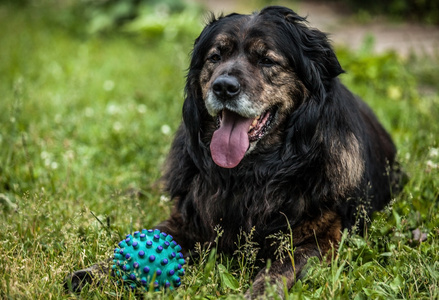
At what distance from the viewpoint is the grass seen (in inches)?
115

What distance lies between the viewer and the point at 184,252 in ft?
11.6

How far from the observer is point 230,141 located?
331 cm

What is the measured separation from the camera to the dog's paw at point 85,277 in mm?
2827

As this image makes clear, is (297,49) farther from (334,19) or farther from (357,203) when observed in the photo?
(334,19)

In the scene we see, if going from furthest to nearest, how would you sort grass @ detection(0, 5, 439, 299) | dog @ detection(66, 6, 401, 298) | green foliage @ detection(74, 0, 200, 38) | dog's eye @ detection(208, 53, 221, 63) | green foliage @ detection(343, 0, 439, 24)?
green foliage @ detection(343, 0, 439, 24) → green foliage @ detection(74, 0, 200, 38) → dog's eye @ detection(208, 53, 221, 63) → dog @ detection(66, 6, 401, 298) → grass @ detection(0, 5, 439, 299)

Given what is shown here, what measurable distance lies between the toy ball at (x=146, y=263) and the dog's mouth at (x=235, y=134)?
2.35 feet

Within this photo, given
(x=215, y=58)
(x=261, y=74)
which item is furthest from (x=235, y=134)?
(x=215, y=58)

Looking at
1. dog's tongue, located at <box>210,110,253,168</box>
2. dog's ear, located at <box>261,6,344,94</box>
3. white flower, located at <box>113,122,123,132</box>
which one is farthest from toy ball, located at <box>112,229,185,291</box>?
white flower, located at <box>113,122,123,132</box>

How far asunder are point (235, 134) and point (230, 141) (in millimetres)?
71

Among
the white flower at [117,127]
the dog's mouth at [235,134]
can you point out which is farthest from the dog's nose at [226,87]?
the white flower at [117,127]

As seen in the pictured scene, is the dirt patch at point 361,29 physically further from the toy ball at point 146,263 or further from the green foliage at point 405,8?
the toy ball at point 146,263

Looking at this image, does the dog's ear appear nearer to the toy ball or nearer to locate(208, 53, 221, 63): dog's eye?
locate(208, 53, 221, 63): dog's eye

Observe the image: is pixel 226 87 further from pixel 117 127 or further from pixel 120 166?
pixel 117 127

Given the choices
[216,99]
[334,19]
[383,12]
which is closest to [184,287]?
[216,99]
